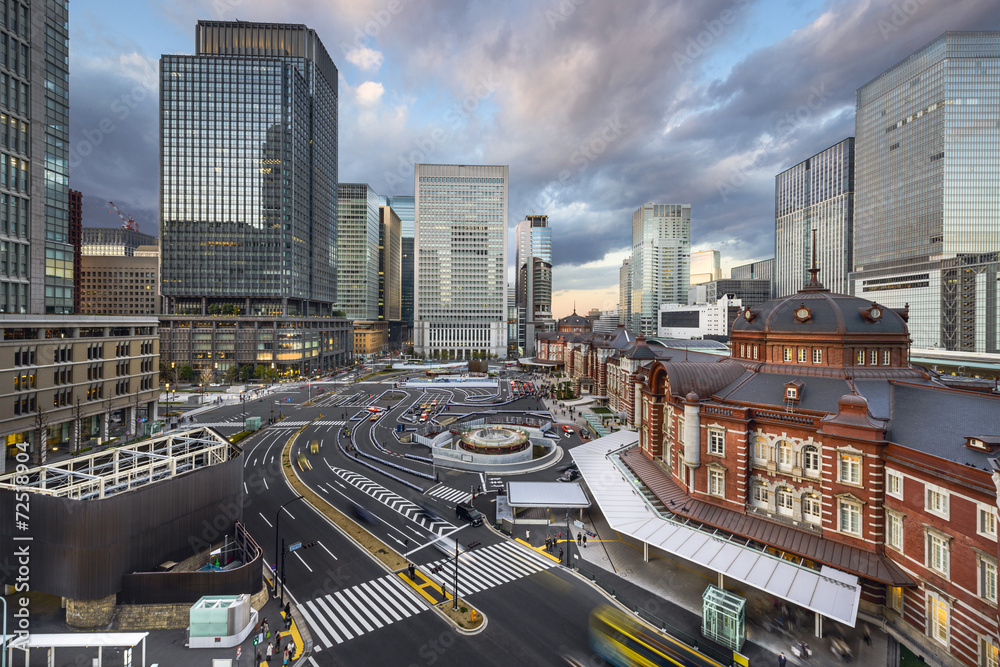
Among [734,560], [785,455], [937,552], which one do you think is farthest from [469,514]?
[937,552]

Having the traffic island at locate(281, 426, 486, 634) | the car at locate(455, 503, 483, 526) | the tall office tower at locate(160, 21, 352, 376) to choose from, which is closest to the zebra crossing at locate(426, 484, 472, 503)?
the car at locate(455, 503, 483, 526)

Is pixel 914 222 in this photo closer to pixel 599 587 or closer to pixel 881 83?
pixel 881 83

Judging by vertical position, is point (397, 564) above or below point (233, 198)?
below

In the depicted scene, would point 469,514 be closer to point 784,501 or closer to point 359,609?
point 359,609

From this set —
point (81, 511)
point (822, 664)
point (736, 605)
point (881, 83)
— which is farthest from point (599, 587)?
point (881, 83)

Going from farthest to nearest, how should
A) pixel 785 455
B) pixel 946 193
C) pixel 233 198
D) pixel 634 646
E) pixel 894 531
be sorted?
pixel 233 198 < pixel 946 193 < pixel 785 455 < pixel 894 531 < pixel 634 646

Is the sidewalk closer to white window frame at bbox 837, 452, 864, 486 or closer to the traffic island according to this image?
white window frame at bbox 837, 452, 864, 486

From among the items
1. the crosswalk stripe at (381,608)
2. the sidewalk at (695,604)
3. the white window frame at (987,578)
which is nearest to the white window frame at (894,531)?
the white window frame at (987,578)
